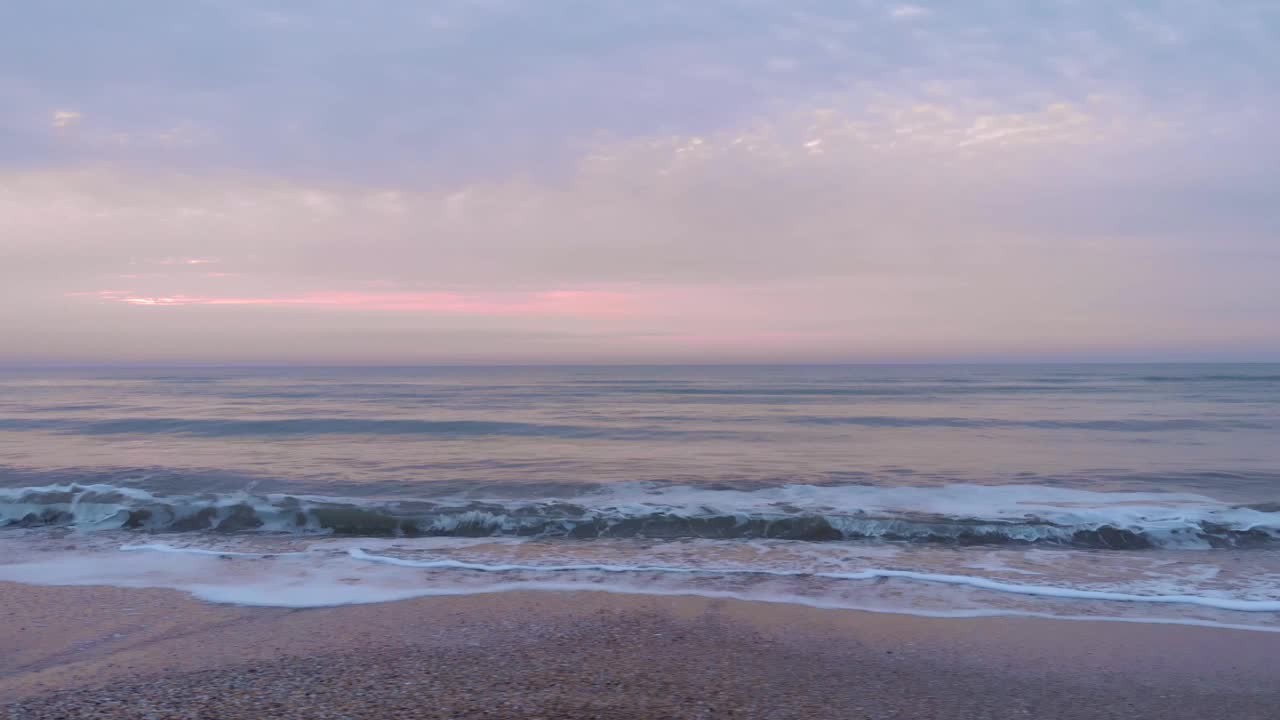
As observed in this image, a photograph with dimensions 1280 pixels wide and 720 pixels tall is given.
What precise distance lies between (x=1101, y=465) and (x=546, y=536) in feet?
43.3

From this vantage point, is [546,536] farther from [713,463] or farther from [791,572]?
[713,463]

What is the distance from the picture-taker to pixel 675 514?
11.3m

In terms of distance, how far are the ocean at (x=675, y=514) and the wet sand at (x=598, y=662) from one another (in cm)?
60

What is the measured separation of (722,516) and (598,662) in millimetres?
5988

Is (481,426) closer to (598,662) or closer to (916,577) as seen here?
(916,577)

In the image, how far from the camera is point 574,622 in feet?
20.8

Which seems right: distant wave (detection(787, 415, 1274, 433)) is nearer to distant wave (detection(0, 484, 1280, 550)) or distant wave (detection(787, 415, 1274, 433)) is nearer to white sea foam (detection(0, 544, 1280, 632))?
distant wave (detection(0, 484, 1280, 550))

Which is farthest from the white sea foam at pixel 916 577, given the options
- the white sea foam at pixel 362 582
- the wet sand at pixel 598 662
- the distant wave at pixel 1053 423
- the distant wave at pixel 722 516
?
the distant wave at pixel 1053 423

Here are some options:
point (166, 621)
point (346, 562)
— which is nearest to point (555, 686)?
point (166, 621)

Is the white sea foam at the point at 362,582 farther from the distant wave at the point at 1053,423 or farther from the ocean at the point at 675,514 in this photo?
the distant wave at the point at 1053,423

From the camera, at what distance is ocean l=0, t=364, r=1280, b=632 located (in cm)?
759

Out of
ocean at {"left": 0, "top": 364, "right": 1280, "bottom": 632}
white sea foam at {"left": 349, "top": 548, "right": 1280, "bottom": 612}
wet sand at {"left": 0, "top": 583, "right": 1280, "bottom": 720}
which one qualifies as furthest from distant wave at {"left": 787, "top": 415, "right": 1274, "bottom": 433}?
wet sand at {"left": 0, "top": 583, "right": 1280, "bottom": 720}

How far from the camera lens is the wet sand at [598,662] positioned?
4.64 meters

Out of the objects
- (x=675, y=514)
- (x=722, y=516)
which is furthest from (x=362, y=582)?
(x=722, y=516)
